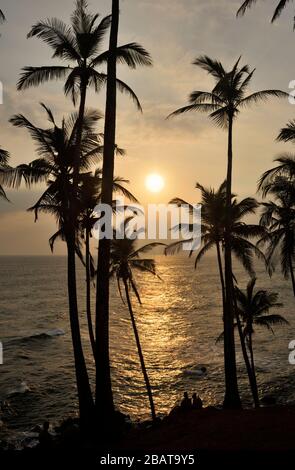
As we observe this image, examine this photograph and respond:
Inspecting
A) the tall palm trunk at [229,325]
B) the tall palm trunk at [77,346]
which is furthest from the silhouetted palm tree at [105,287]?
the tall palm trunk at [229,325]

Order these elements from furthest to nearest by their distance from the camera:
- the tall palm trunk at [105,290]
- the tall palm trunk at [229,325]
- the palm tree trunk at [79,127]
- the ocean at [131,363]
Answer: the ocean at [131,363], the tall palm trunk at [229,325], the palm tree trunk at [79,127], the tall palm trunk at [105,290]

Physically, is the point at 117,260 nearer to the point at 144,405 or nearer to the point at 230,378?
the point at 230,378

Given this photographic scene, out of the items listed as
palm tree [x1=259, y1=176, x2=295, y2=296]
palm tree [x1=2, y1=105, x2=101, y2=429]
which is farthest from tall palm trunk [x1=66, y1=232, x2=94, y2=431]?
palm tree [x1=259, y1=176, x2=295, y2=296]

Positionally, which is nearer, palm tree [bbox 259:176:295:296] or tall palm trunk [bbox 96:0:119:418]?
tall palm trunk [bbox 96:0:119:418]

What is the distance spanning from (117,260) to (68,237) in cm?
742

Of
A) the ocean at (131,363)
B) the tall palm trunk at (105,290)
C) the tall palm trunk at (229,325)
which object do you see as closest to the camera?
the tall palm trunk at (105,290)

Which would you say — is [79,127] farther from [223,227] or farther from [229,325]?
[229,325]

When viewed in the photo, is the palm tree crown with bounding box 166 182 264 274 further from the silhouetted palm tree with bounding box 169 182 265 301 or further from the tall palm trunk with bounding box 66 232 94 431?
the tall palm trunk with bounding box 66 232 94 431

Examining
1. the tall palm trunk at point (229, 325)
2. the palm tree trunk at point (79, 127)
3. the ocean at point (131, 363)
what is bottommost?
the ocean at point (131, 363)

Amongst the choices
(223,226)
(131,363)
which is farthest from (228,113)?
(131,363)

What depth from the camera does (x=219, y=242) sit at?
19906mm

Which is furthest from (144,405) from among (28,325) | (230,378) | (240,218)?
(28,325)

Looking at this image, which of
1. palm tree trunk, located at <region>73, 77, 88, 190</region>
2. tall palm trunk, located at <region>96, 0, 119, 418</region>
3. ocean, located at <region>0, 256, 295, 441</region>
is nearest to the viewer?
tall palm trunk, located at <region>96, 0, 119, 418</region>

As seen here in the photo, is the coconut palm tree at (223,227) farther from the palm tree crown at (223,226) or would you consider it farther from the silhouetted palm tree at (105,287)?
the silhouetted palm tree at (105,287)
